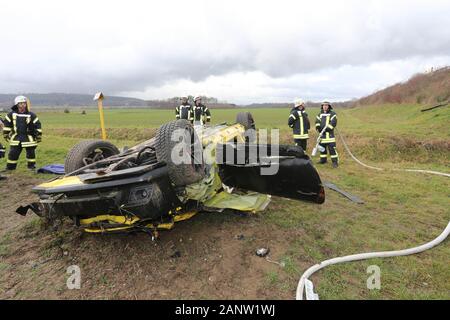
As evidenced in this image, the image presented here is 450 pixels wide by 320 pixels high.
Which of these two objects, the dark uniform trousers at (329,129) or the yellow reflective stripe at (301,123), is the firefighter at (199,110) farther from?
A: the dark uniform trousers at (329,129)

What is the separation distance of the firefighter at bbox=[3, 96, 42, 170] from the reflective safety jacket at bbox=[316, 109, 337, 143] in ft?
23.2

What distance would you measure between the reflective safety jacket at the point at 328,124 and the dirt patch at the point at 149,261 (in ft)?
14.7

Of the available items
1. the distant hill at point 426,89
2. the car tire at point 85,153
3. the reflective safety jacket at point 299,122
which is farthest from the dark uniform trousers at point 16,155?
the distant hill at point 426,89

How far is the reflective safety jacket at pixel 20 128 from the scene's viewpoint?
7.03 meters

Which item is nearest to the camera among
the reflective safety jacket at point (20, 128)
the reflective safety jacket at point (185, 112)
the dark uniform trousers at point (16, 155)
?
the reflective safety jacket at point (20, 128)

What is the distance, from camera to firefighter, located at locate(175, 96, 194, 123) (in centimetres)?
1052

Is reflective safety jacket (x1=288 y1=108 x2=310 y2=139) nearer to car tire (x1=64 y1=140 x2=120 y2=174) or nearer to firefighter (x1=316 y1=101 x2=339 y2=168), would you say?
firefighter (x1=316 y1=101 x2=339 y2=168)

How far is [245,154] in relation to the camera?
11.4 feet

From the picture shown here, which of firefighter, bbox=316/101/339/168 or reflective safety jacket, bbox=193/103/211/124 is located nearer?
firefighter, bbox=316/101/339/168

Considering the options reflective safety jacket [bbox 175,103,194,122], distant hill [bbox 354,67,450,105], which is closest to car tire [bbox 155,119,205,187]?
reflective safety jacket [bbox 175,103,194,122]

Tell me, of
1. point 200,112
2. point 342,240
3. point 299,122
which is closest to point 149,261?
point 342,240
